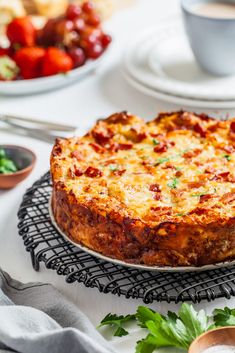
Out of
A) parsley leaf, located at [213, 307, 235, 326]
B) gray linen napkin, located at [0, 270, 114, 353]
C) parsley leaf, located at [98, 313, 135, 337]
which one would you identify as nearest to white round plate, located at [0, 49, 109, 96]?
gray linen napkin, located at [0, 270, 114, 353]

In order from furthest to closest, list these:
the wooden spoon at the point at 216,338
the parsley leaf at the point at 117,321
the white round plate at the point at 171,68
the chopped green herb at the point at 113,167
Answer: the white round plate at the point at 171,68, the chopped green herb at the point at 113,167, the parsley leaf at the point at 117,321, the wooden spoon at the point at 216,338

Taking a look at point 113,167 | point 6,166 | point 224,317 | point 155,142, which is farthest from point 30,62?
point 224,317

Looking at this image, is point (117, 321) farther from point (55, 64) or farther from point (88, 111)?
point (55, 64)

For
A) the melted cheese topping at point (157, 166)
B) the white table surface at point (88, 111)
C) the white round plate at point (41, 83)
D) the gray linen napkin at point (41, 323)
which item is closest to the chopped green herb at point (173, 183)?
the melted cheese topping at point (157, 166)

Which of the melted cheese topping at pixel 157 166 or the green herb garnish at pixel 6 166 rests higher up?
the melted cheese topping at pixel 157 166

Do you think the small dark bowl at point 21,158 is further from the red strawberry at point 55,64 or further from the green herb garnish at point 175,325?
the green herb garnish at point 175,325

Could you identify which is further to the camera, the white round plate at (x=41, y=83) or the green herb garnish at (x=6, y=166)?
the white round plate at (x=41, y=83)

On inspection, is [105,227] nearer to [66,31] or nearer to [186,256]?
[186,256]
